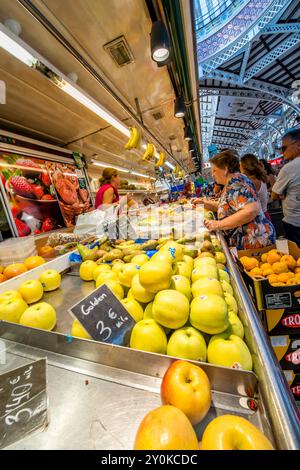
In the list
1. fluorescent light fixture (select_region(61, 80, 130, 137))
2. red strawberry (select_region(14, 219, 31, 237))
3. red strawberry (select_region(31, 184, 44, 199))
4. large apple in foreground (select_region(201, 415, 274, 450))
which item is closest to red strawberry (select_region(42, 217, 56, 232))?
red strawberry (select_region(14, 219, 31, 237))

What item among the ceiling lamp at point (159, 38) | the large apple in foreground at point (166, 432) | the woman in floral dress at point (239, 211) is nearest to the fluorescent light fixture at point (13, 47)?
the ceiling lamp at point (159, 38)

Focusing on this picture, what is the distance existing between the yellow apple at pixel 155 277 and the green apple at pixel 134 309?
102 mm

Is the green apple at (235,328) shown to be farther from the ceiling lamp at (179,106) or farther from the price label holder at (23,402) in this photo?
the ceiling lamp at (179,106)

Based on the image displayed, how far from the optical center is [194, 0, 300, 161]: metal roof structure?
960 centimetres

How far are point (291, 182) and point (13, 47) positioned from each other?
11.8 ft

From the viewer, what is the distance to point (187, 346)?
0.71 meters

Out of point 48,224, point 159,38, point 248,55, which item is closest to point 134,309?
point 159,38

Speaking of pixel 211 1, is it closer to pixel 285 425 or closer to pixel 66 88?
pixel 66 88

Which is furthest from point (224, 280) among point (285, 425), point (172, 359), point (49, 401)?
point (49, 401)

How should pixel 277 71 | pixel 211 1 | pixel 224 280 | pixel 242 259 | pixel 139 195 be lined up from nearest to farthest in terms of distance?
1. pixel 224 280
2. pixel 242 259
3. pixel 211 1
4. pixel 139 195
5. pixel 277 71

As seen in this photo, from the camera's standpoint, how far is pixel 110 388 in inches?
26.8

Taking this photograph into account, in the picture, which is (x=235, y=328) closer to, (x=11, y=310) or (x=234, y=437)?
A: (x=234, y=437)

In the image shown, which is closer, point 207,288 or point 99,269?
point 207,288
